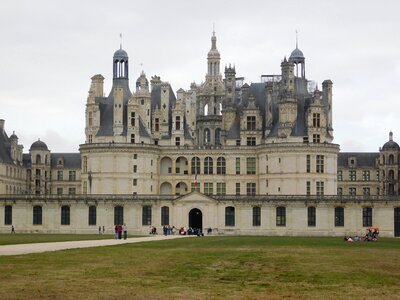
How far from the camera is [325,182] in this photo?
113 meters

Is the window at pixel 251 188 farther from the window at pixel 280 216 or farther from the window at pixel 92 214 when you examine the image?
the window at pixel 92 214

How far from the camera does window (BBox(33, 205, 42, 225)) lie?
110 m

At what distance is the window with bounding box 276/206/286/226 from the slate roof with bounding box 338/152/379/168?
4478cm

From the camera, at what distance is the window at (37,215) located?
10956cm

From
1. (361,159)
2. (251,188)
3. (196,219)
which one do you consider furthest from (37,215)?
(361,159)

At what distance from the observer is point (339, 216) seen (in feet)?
350

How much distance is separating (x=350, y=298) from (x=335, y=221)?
79.9 metres

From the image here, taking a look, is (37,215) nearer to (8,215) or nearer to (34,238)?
(8,215)

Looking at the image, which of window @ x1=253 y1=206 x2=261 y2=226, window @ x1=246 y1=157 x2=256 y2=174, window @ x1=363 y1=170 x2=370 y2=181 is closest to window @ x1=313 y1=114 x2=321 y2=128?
window @ x1=246 y1=157 x2=256 y2=174

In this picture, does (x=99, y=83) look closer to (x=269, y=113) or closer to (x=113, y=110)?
(x=113, y=110)

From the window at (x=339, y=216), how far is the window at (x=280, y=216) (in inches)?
249

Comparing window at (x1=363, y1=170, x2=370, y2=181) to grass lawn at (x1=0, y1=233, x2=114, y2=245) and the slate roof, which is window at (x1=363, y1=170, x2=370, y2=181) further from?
grass lawn at (x1=0, y1=233, x2=114, y2=245)

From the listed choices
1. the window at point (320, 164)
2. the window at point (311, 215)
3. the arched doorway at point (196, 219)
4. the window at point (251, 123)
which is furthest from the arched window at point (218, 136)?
the window at point (311, 215)

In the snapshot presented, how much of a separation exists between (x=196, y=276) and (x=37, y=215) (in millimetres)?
78735
